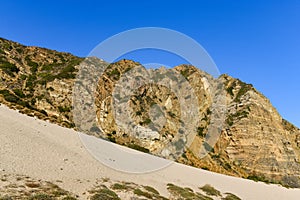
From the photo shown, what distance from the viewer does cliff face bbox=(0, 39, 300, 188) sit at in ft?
188

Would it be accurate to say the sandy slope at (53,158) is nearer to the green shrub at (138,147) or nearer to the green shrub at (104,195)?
the green shrub at (104,195)

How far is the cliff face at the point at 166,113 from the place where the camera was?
57406 millimetres

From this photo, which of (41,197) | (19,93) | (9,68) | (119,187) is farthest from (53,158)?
(9,68)

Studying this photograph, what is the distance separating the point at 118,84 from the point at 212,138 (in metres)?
32.9

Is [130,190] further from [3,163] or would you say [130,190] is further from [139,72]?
[139,72]

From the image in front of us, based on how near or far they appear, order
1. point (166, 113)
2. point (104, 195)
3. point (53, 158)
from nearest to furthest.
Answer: point (104, 195) < point (53, 158) < point (166, 113)

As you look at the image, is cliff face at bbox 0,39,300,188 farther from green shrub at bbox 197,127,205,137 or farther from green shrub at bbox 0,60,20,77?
green shrub at bbox 0,60,20,77

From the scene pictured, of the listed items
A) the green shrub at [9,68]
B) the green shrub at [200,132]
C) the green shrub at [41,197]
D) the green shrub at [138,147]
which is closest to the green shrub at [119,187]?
the green shrub at [41,197]

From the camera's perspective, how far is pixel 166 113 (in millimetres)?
74625

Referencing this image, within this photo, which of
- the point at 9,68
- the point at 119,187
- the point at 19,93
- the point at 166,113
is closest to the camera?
the point at 119,187

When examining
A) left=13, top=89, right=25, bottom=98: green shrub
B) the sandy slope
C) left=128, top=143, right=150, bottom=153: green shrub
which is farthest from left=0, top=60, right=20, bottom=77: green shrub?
left=128, top=143, right=150, bottom=153: green shrub

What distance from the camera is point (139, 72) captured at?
81.3 meters

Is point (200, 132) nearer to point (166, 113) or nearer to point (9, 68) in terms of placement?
point (166, 113)

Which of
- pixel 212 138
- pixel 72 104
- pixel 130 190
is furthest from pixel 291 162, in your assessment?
pixel 130 190
